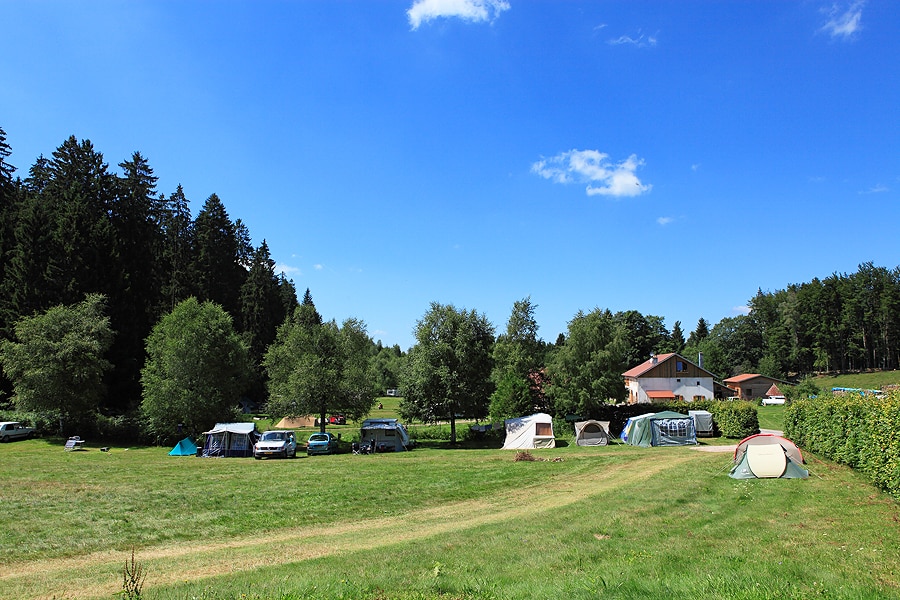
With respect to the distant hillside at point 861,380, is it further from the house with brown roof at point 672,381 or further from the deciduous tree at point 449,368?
the deciduous tree at point 449,368

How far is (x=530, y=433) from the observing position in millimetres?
35062

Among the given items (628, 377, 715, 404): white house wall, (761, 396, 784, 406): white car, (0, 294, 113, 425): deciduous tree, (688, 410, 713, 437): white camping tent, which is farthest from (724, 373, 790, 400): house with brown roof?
(0, 294, 113, 425): deciduous tree

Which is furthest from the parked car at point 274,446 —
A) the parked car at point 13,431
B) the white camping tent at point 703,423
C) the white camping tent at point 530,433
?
the white camping tent at point 703,423

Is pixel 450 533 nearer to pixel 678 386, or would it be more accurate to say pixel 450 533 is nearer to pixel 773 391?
pixel 678 386

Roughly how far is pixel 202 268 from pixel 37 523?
49426 millimetres

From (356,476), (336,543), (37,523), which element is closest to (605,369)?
(356,476)

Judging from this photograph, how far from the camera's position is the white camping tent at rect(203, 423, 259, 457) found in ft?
105

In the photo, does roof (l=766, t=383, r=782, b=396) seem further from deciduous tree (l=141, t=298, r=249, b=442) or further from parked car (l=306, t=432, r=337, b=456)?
deciduous tree (l=141, t=298, r=249, b=442)

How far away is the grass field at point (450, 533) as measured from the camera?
7.12 metres

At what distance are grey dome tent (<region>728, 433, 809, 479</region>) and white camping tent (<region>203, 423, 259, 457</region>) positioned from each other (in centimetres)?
2618

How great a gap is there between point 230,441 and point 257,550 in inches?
919

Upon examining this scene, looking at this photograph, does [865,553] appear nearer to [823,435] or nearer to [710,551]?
[710,551]

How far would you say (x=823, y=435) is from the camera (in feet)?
72.8

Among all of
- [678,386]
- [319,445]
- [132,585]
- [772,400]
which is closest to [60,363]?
[319,445]
